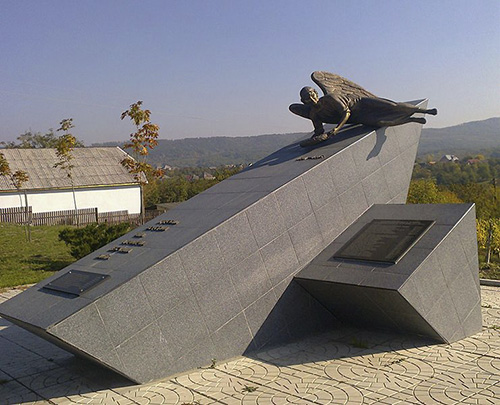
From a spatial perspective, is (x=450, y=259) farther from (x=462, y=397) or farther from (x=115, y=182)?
(x=115, y=182)

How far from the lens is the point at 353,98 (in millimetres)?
10352

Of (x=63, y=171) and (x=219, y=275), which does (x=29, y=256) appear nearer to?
(x=219, y=275)

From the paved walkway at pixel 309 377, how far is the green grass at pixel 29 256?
7039 mm

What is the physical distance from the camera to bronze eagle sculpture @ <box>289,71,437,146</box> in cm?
997

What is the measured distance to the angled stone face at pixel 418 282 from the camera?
23.6ft

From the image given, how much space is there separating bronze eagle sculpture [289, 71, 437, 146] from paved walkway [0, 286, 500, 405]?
4.03m

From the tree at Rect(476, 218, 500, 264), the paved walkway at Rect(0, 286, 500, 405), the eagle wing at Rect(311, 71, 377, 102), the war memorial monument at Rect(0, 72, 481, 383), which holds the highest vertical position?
the eagle wing at Rect(311, 71, 377, 102)

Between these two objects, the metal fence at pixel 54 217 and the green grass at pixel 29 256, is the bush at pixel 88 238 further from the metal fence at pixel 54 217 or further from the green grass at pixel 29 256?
the metal fence at pixel 54 217

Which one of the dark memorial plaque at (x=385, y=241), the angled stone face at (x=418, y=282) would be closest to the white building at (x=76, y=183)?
the dark memorial plaque at (x=385, y=241)

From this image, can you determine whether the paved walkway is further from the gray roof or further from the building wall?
the gray roof

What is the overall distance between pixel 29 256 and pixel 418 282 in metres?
14.3

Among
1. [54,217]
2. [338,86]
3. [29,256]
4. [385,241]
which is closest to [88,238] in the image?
[29,256]

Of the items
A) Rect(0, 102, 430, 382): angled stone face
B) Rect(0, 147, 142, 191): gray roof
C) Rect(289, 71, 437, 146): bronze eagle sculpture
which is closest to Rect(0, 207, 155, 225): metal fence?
Rect(0, 147, 142, 191): gray roof

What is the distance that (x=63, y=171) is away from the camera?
33.1 m
